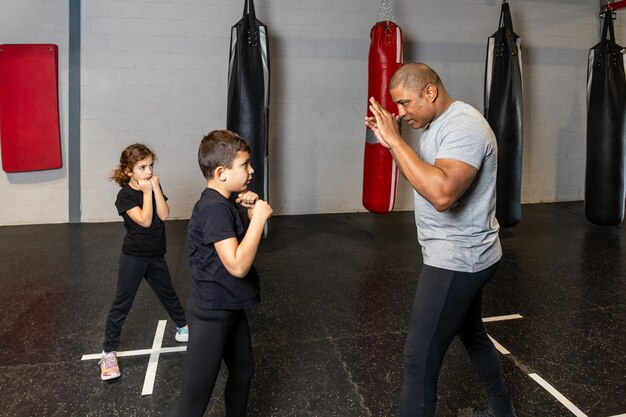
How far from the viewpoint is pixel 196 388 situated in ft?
4.59

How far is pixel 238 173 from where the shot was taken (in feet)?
4.67

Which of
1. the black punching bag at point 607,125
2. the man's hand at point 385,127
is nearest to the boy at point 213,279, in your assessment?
the man's hand at point 385,127

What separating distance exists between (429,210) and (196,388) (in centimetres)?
90

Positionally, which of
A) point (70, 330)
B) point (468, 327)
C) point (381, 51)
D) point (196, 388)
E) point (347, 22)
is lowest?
point (70, 330)

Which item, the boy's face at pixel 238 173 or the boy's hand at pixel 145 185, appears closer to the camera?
the boy's face at pixel 238 173

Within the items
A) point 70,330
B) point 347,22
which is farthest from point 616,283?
point 347,22

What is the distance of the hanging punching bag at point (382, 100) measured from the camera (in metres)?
4.36

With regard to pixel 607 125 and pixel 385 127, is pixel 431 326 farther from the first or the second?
pixel 607 125

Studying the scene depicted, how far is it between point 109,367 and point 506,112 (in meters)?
4.06

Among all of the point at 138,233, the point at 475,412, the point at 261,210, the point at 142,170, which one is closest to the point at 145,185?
the point at 142,170

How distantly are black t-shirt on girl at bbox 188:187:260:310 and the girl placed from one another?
2.85 feet

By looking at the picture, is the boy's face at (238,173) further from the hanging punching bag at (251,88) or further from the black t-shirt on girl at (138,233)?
the hanging punching bag at (251,88)

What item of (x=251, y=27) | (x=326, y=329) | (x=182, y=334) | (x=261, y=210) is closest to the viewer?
(x=261, y=210)

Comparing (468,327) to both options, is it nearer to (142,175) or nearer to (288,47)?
(142,175)
